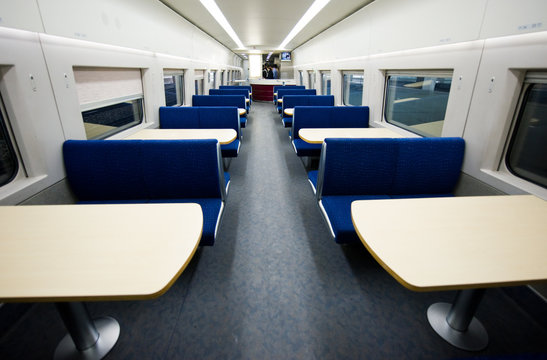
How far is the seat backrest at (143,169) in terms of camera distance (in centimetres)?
203

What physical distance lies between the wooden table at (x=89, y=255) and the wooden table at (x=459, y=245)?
2.56 ft

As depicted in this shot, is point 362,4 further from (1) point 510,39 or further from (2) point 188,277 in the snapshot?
(2) point 188,277

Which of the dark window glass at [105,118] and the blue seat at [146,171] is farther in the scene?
the dark window glass at [105,118]

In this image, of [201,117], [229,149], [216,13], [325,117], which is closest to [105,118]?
[216,13]

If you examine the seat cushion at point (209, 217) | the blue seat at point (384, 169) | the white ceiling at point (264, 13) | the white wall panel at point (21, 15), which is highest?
the white ceiling at point (264, 13)

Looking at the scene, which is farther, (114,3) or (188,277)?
(114,3)

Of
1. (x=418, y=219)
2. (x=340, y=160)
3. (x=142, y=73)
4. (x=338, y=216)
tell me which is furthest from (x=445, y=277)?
(x=142, y=73)

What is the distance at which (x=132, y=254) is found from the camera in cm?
102

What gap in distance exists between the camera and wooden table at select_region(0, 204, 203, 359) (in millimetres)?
864

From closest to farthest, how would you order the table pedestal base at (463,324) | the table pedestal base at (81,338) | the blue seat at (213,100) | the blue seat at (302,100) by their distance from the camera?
the table pedestal base at (81,338), the table pedestal base at (463,324), the blue seat at (213,100), the blue seat at (302,100)

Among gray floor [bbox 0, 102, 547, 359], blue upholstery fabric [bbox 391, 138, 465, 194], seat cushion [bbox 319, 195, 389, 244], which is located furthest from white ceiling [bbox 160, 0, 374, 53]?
gray floor [bbox 0, 102, 547, 359]

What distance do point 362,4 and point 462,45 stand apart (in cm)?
276

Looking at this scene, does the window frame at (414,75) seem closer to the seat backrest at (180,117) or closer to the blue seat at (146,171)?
the blue seat at (146,171)

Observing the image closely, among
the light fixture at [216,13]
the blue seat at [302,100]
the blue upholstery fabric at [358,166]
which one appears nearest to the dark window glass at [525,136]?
the blue upholstery fabric at [358,166]
